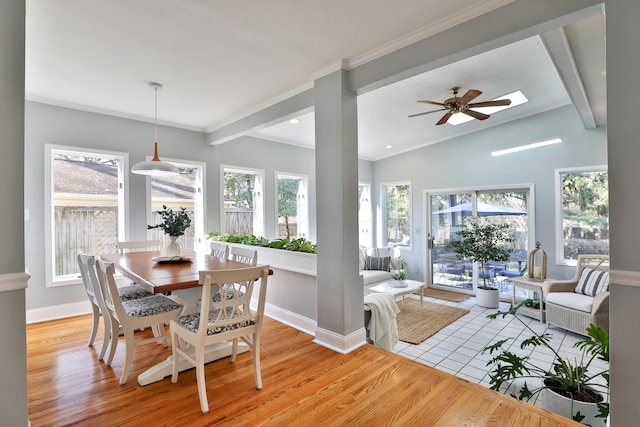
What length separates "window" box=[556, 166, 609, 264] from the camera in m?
4.82

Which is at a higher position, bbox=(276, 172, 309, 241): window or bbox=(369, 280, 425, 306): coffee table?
bbox=(276, 172, 309, 241): window

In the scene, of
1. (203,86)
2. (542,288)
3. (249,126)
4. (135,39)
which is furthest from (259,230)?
(542,288)

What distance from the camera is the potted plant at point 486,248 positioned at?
5383 mm

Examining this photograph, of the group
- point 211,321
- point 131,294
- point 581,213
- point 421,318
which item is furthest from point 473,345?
point 131,294

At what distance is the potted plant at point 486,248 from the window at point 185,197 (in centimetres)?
462

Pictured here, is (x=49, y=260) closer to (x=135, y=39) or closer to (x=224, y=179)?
(x=224, y=179)

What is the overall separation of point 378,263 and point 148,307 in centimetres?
455

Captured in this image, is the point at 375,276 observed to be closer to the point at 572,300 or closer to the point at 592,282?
the point at 572,300

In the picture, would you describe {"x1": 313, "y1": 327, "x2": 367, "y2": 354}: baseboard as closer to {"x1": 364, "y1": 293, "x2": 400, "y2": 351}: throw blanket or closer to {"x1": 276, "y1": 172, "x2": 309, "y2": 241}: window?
{"x1": 364, "y1": 293, "x2": 400, "y2": 351}: throw blanket

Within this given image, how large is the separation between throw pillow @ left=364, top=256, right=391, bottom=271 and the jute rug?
81 centimetres

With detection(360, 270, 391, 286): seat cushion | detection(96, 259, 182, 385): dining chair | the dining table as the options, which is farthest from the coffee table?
detection(96, 259, 182, 385): dining chair

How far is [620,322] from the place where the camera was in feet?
5.02

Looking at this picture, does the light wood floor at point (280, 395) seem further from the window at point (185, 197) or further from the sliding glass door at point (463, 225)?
the sliding glass door at point (463, 225)

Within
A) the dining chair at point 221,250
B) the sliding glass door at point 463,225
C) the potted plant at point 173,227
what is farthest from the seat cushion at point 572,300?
the potted plant at point 173,227
